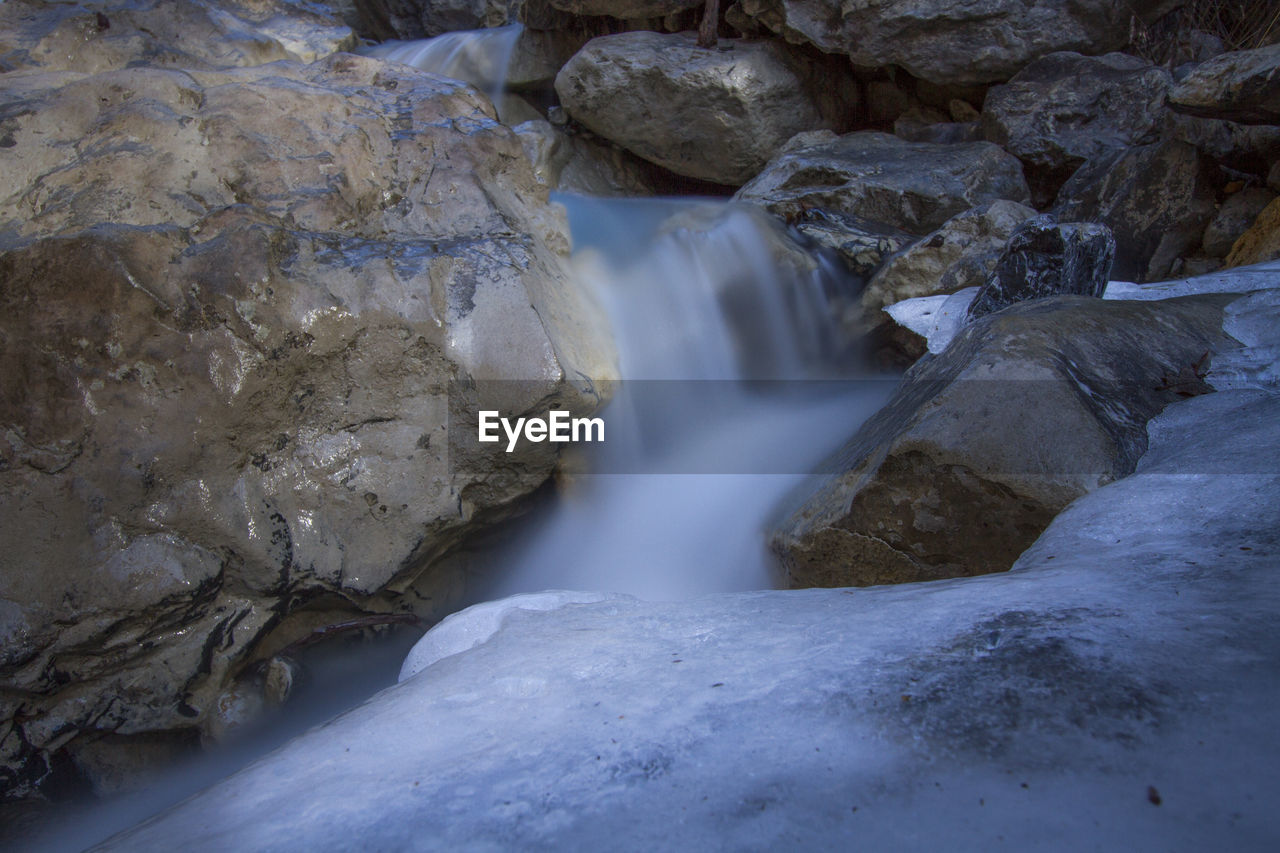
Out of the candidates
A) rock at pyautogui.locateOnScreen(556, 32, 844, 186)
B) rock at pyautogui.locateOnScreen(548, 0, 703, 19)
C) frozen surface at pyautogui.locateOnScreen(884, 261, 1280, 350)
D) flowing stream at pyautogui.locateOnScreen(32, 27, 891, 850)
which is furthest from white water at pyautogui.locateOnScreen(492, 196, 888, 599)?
rock at pyautogui.locateOnScreen(548, 0, 703, 19)

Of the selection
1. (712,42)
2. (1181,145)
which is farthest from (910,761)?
(712,42)

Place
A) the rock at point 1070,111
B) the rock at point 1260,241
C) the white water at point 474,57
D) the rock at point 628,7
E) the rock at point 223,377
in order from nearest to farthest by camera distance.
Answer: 1. the rock at point 223,377
2. the rock at point 1260,241
3. the rock at point 1070,111
4. the rock at point 628,7
5. the white water at point 474,57

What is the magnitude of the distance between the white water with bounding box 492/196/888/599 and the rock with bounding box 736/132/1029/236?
816 mm

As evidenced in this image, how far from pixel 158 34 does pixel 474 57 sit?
4.67 metres

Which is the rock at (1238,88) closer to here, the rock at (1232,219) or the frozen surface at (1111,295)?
the rock at (1232,219)

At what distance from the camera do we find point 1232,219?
186 inches

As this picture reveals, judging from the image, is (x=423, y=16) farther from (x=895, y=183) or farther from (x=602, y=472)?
(x=602, y=472)

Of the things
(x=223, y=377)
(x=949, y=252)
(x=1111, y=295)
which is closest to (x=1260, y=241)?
(x=1111, y=295)

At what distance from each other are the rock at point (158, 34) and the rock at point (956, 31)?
437 cm

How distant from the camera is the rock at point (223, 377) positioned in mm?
2238

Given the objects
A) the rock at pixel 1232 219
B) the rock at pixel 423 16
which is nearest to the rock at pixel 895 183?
the rock at pixel 1232 219

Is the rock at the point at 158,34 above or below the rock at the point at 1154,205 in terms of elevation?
above

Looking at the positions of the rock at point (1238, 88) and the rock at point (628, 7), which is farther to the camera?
the rock at point (628, 7)

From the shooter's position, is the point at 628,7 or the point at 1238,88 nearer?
the point at 1238,88
